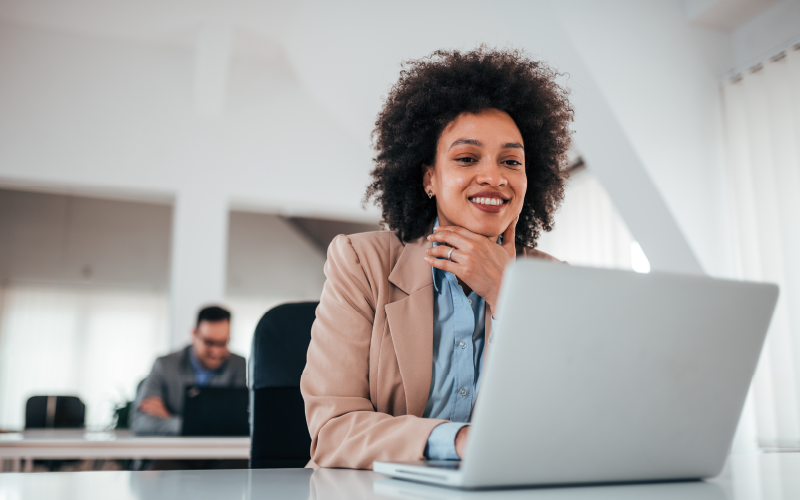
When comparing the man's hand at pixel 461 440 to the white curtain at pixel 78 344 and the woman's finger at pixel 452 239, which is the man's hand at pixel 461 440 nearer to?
the woman's finger at pixel 452 239

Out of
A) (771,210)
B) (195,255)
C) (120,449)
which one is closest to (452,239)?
(120,449)

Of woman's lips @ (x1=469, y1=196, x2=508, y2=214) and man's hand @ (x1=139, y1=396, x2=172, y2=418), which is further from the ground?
woman's lips @ (x1=469, y1=196, x2=508, y2=214)

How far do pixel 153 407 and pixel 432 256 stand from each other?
277cm

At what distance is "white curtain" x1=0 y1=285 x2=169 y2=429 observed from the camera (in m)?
4.86

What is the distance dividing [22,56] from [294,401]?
197 inches

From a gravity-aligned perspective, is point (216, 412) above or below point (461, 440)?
below

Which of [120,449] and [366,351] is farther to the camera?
[120,449]

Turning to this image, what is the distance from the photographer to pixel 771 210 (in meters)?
3.18

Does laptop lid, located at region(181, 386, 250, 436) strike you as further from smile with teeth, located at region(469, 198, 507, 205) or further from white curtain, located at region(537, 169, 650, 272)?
white curtain, located at region(537, 169, 650, 272)

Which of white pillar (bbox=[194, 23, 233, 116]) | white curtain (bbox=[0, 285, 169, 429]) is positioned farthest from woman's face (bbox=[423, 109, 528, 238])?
white curtain (bbox=[0, 285, 169, 429])

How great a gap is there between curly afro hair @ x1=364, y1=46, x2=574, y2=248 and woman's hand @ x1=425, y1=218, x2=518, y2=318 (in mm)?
221

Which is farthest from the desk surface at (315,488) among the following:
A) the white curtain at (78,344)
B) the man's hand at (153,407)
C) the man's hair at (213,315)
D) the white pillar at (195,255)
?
the white curtain at (78,344)

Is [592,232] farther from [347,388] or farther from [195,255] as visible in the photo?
[347,388]

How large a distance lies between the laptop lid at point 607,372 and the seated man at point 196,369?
3274 mm
